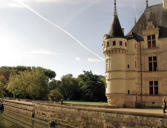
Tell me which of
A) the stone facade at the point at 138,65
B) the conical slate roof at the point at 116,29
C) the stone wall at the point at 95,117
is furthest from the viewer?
the conical slate roof at the point at 116,29

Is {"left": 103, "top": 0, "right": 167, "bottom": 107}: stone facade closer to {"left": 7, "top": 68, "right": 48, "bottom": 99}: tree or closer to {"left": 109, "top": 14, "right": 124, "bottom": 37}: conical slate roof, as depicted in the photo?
{"left": 109, "top": 14, "right": 124, "bottom": 37}: conical slate roof

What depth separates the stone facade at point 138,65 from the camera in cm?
2231

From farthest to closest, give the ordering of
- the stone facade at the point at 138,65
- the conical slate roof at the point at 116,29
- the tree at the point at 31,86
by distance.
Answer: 1. the tree at the point at 31,86
2. the conical slate roof at the point at 116,29
3. the stone facade at the point at 138,65

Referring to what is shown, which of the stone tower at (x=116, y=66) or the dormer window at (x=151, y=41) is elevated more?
the dormer window at (x=151, y=41)

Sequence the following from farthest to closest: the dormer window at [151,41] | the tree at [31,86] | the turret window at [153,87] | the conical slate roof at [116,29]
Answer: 1. the tree at [31,86]
2. the conical slate roof at [116,29]
3. the dormer window at [151,41]
4. the turret window at [153,87]

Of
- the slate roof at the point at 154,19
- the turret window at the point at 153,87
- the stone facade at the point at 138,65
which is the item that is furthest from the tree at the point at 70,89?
the turret window at the point at 153,87

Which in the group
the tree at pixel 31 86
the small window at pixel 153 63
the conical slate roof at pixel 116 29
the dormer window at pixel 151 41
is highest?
the conical slate roof at pixel 116 29

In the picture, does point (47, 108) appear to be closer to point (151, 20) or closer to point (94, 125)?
point (94, 125)

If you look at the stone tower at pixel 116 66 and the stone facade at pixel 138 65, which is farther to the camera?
the stone tower at pixel 116 66

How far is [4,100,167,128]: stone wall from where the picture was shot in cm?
1125

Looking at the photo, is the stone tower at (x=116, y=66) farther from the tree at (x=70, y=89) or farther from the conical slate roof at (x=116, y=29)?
the tree at (x=70, y=89)

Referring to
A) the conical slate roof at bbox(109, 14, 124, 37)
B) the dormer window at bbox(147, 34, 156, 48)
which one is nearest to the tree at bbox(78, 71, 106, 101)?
the conical slate roof at bbox(109, 14, 124, 37)

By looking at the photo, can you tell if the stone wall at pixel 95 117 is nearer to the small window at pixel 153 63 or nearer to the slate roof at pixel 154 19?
the small window at pixel 153 63

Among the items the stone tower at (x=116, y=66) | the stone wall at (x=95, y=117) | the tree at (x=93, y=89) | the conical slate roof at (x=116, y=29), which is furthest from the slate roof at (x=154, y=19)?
the tree at (x=93, y=89)
